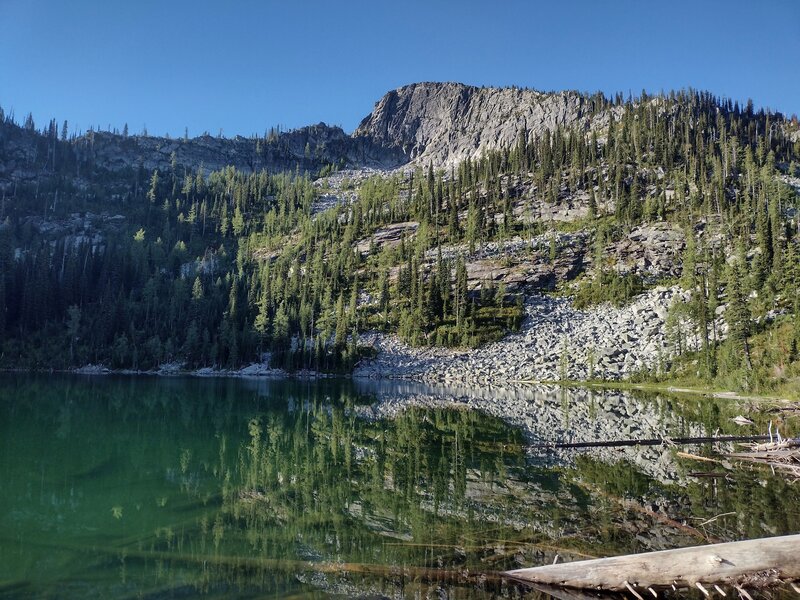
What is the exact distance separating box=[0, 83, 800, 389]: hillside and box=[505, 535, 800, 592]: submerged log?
52.3m

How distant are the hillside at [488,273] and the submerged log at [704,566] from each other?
52320 millimetres

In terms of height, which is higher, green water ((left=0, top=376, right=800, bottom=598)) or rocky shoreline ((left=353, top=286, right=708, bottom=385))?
rocky shoreline ((left=353, top=286, right=708, bottom=385))

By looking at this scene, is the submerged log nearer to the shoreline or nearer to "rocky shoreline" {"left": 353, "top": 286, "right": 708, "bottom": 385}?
the shoreline

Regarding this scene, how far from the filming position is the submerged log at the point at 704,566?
8.52m

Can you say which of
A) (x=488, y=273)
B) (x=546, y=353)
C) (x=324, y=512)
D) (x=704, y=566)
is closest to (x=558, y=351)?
(x=546, y=353)

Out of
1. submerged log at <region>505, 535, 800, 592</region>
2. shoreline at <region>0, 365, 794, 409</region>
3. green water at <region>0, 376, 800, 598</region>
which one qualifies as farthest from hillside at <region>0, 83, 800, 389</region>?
submerged log at <region>505, 535, 800, 592</region>

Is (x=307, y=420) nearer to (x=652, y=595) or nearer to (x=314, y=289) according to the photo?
(x=652, y=595)

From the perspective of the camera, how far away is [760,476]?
18828mm

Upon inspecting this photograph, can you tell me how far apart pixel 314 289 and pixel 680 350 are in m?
86.9

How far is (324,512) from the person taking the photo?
1458cm

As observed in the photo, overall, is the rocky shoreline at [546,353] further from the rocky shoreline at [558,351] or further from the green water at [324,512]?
the green water at [324,512]

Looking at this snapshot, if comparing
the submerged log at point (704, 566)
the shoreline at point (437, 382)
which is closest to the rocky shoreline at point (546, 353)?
the shoreline at point (437, 382)

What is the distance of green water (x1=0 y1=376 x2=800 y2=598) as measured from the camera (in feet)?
33.4

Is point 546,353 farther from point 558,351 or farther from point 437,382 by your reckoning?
point 437,382
